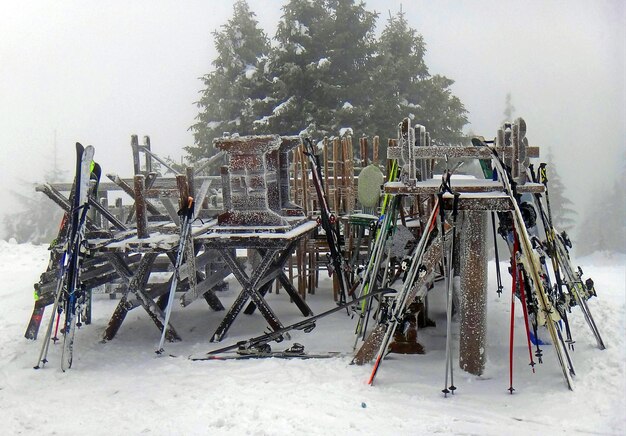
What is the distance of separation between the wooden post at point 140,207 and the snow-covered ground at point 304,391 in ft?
4.31

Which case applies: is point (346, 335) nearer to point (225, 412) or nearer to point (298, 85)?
point (225, 412)

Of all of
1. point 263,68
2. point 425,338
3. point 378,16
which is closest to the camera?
point 425,338

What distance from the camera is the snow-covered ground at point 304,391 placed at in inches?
Result: 156

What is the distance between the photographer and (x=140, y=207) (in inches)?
248

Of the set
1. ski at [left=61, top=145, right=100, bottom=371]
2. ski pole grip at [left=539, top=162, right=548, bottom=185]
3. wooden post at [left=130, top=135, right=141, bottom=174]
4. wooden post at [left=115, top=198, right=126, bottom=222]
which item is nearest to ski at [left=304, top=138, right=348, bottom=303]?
wooden post at [left=130, top=135, right=141, bottom=174]

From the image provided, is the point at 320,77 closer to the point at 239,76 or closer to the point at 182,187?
the point at 239,76

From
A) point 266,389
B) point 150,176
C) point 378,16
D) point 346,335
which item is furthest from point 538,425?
point 150,176

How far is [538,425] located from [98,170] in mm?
5201

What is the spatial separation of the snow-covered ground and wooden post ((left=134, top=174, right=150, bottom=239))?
1.31 m

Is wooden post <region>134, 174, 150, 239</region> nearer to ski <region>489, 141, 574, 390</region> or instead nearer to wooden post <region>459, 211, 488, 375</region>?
wooden post <region>459, 211, 488, 375</region>

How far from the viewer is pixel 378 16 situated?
664 centimetres

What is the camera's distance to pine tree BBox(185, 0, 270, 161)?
7.39 m

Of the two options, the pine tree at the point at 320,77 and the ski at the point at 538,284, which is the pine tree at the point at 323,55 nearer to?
the pine tree at the point at 320,77

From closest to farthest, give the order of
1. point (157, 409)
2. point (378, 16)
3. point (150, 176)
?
1. point (157, 409)
2. point (378, 16)
3. point (150, 176)
